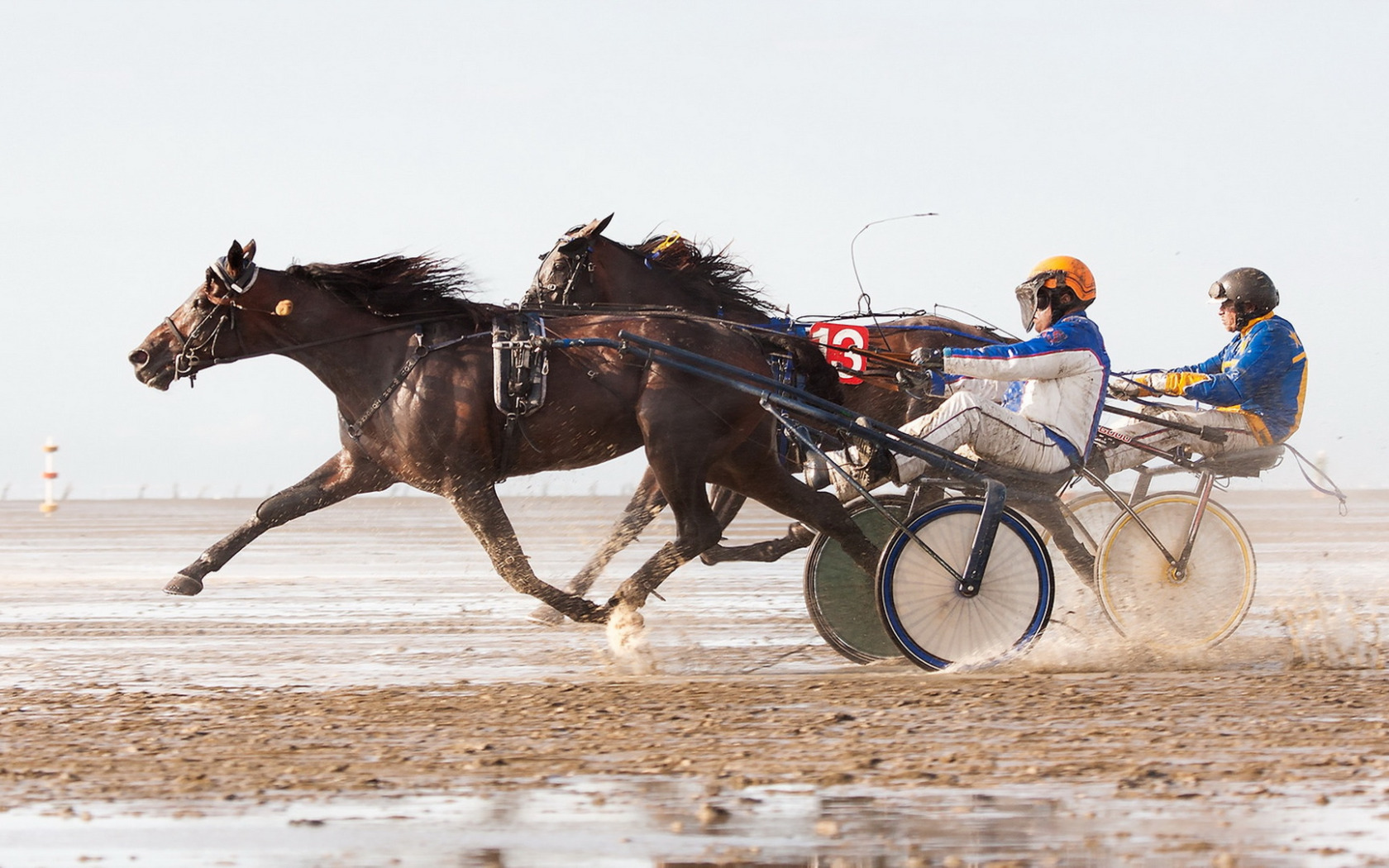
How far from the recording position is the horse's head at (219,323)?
7.71 m

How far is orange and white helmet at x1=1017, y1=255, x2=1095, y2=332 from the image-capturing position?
7.17 m

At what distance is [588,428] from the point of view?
24.6 feet

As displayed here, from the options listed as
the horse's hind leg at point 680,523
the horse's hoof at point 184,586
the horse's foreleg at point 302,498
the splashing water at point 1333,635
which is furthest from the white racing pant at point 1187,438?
the horse's hoof at point 184,586

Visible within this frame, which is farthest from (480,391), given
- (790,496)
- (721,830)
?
(721,830)

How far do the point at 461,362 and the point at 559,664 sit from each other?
4.49 feet

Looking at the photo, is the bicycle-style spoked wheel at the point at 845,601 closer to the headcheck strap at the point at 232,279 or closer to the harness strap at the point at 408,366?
the harness strap at the point at 408,366

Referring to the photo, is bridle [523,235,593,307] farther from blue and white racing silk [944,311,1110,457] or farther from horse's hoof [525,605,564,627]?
blue and white racing silk [944,311,1110,457]

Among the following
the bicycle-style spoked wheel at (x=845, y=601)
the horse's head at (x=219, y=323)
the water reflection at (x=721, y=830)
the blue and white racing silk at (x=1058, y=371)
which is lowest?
the water reflection at (x=721, y=830)

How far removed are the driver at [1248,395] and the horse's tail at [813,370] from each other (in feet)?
4.09

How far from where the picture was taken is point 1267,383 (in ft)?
25.5

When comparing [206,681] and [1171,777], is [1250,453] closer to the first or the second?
[1171,777]

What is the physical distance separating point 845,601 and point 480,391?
1815 mm

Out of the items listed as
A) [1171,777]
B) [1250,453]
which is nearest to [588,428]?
[1250,453]

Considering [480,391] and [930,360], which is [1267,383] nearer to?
[930,360]
